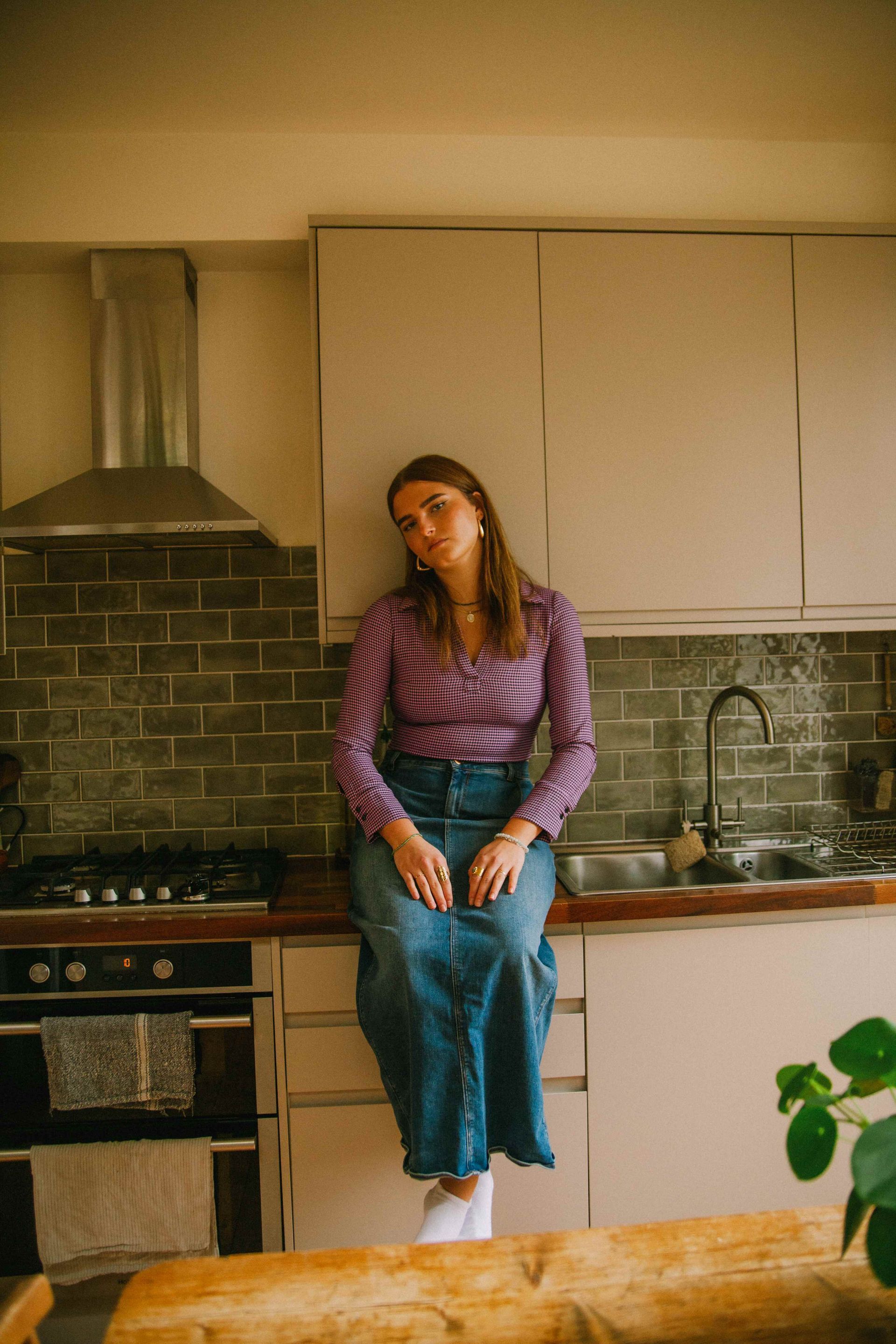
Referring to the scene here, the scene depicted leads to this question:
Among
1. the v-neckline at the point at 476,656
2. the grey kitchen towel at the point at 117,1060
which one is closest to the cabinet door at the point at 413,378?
the v-neckline at the point at 476,656

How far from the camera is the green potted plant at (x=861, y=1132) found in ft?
1.96

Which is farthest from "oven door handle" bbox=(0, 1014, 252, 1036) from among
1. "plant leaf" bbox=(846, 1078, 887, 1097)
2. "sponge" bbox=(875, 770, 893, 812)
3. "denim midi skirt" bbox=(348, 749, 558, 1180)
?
"sponge" bbox=(875, 770, 893, 812)

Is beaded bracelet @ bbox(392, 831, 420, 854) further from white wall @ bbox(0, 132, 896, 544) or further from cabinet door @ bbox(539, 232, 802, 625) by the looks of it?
white wall @ bbox(0, 132, 896, 544)

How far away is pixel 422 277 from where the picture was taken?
189 cm

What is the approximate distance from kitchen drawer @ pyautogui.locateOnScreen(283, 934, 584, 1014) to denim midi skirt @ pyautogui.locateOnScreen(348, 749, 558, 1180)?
10 cm

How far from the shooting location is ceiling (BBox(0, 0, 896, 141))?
1683 millimetres

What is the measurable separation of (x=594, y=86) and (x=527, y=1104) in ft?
7.46

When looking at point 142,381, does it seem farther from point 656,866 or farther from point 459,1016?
point 656,866

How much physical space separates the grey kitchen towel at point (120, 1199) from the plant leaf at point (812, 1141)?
54.3 inches

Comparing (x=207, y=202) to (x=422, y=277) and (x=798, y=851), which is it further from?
(x=798, y=851)

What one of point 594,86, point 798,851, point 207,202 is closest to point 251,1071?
point 798,851

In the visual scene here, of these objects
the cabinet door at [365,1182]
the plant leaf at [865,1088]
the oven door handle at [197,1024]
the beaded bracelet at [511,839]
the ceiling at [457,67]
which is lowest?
the cabinet door at [365,1182]

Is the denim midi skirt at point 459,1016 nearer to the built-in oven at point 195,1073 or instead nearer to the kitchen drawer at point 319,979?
the kitchen drawer at point 319,979

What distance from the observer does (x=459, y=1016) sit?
4.88ft
